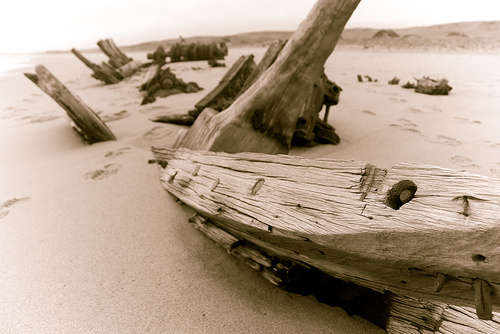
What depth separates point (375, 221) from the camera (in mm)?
967

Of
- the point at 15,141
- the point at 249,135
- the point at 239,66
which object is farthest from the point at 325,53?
the point at 15,141

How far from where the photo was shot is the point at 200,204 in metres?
1.82

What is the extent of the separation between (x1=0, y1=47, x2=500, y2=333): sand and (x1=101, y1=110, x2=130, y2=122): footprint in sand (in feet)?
0.05

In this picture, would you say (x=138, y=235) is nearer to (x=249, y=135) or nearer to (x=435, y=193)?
(x=249, y=135)

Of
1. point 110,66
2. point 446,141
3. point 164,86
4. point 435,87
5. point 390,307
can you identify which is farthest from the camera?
point 110,66

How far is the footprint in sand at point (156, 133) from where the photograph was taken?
3.94 metres

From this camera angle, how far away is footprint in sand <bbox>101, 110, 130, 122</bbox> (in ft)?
15.8

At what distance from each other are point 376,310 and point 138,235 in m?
1.63

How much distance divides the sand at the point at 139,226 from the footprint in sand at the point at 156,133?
3 cm

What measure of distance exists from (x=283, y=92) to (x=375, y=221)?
1.51 m

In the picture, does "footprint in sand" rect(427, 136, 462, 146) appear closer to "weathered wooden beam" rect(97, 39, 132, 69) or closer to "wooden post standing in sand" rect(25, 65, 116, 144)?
"wooden post standing in sand" rect(25, 65, 116, 144)

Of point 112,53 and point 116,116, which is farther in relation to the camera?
point 112,53

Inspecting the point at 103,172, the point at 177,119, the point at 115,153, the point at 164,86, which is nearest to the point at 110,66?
the point at 164,86

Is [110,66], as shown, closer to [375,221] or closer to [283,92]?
[283,92]
